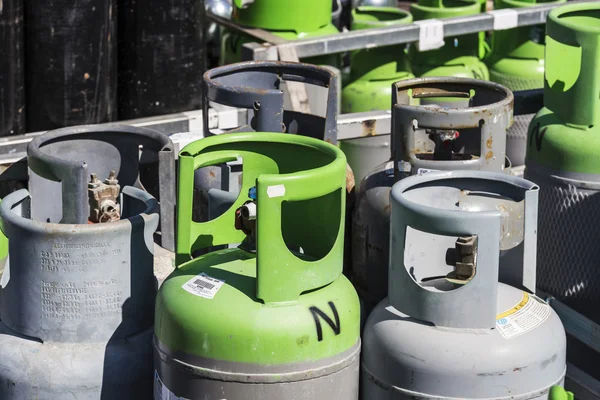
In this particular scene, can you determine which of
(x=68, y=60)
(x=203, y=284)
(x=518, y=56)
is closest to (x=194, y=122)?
(x=68, y=60)

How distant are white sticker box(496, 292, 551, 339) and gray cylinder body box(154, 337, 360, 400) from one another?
0.31m

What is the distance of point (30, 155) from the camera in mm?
2309

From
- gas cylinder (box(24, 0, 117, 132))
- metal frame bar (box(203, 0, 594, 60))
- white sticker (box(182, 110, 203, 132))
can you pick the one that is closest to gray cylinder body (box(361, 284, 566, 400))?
white sticker (box(182, 110, 203, 132))

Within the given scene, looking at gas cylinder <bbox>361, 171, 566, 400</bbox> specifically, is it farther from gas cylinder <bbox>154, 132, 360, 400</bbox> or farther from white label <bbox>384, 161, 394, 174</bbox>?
white label <bbox>384, 161, 394, 174</bbox>

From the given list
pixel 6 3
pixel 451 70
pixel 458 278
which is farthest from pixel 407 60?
pixel 458 278

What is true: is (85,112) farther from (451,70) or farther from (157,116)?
(451,70)

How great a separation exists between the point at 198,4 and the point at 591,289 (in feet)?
5.69

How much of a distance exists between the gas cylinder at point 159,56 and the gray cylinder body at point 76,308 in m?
1.41

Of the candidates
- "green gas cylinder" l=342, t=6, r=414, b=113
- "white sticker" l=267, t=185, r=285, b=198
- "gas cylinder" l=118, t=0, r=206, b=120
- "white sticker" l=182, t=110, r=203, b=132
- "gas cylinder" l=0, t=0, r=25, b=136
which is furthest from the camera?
"green gas cylinder" l=342, t=6, r=414, b=113

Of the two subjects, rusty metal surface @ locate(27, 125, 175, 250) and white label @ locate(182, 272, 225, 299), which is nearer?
white label @ locate(182, 272, 225, 299)

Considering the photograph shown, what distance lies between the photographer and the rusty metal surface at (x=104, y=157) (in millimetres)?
2393

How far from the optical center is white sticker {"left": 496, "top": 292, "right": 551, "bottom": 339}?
2.05 metres

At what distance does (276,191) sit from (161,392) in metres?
0.52

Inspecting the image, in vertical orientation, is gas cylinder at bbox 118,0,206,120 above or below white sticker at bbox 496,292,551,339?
above
